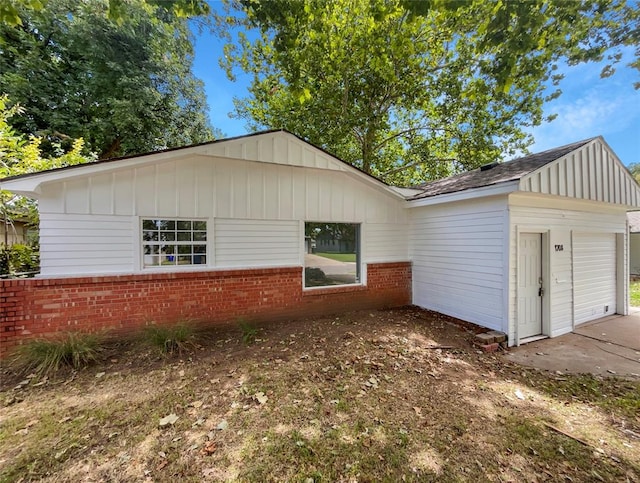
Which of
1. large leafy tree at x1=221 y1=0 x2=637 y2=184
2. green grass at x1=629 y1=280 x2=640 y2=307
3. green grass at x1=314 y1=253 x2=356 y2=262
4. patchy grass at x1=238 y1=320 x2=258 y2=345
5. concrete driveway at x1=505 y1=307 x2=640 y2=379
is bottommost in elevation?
green grass at x1=629 y1=280 x2=640 y2=307

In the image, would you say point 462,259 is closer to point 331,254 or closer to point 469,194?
point 469,194

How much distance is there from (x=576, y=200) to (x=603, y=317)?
372cm

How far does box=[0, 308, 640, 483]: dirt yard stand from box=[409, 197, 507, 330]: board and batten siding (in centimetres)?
152

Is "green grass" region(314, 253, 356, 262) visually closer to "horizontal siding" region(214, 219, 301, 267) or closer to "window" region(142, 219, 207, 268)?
"horizontal siding" region(214, 219, 301, 267)

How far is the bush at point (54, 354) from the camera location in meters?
4.06

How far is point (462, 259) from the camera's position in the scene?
637cm

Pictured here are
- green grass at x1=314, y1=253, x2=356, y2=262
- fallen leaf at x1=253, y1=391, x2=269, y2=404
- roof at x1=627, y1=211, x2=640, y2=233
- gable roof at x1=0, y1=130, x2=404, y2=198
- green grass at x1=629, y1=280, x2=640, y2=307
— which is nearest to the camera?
fallen leaf at x1=253, y1=391, x2=269, y2=404

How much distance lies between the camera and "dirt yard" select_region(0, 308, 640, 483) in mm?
2381

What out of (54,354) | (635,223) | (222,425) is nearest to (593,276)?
(222,425)

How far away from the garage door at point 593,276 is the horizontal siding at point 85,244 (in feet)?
32.8

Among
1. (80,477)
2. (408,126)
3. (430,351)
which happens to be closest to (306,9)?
(430,351)

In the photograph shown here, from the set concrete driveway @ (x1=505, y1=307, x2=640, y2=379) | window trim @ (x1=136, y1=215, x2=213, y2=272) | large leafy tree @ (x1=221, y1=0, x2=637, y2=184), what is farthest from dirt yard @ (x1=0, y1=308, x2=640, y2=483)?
large leafy tree @ (x1=221, y1=0, x2=637, y2=184)

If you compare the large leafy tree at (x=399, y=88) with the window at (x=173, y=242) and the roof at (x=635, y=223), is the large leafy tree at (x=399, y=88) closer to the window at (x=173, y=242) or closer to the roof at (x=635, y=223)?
the window at (x=173, y=242)

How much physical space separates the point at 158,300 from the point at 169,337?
0.97 m
